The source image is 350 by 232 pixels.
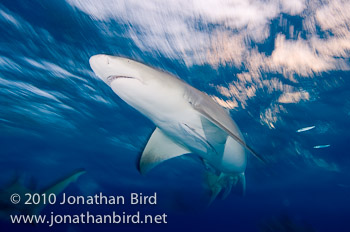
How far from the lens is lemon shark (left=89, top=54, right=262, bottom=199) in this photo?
114 inches

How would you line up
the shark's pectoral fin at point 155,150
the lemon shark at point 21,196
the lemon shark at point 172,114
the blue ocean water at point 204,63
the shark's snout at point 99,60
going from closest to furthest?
the shark's snout at point 99,60 → the lemon shark at point 172,114 → the shark's pectoral fin at point 155,150 → the lemon shark at point 21,196 → the blue ocean water at point 204,63

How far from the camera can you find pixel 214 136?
4.50 meters

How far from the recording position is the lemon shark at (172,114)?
289 cm

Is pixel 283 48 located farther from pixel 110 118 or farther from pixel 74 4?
pixel 110 118

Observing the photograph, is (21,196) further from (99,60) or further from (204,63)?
(204,63)

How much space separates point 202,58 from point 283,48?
2.44 metres

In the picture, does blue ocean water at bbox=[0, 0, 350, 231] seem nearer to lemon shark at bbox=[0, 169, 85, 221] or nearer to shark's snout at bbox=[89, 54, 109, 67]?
lemon shark at bbox=[0, 169, 85, 221]

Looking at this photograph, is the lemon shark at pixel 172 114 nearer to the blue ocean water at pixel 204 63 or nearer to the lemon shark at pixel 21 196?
the blue ocean water at pixel 204 63

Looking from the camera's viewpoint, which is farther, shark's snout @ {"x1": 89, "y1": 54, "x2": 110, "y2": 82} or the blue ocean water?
the blue ocean water

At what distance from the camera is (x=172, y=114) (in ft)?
12.4

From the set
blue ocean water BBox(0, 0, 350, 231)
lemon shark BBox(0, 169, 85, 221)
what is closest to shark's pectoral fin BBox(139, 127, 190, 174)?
blue ocean water BBox(0, 0, 350, 231)

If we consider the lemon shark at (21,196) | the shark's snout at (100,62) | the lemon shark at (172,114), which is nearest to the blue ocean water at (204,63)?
the lemon shark at (21,196)

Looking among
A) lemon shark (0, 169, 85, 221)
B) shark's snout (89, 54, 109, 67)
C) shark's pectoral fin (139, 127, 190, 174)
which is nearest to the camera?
shark's snout (89, 54, 109, 67)

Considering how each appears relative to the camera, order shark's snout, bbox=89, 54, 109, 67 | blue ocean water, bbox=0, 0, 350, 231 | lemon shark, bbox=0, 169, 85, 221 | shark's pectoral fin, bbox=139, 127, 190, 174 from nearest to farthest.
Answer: shark's snout, bbox=89, 54, 109, 67, shark's pectoral fin, bbox=139, 127, 190, 174, lemon shark, bbox=0, 169, 85, 221, blue ocean water, bbox=0, 0, 350, 231
